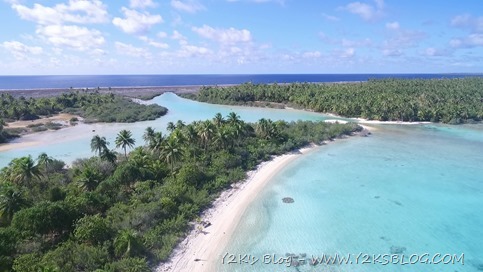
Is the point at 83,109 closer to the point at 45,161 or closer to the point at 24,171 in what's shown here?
the point at 45,161

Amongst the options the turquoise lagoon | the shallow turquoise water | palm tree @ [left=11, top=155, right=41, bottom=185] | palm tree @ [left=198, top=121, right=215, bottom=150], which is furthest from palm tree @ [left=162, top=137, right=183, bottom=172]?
palm tree @ [left=11, top=155, right=41, bottom=185]

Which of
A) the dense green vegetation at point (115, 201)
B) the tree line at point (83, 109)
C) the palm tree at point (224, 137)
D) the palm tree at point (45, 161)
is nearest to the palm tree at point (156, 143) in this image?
the dense green vegetation at point (115, 201)

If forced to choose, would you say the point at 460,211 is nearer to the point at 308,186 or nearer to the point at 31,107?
the point at 308,186

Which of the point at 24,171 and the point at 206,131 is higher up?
the point at 206,131

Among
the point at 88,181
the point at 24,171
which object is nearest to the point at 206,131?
the point at 88,181

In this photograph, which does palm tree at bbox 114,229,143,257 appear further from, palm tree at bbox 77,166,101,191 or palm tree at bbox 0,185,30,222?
palm tree at bbox 77,166,101,191
